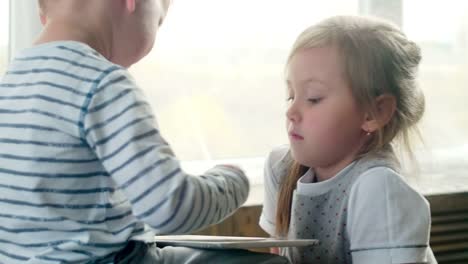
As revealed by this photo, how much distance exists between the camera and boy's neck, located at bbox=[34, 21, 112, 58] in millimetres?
989

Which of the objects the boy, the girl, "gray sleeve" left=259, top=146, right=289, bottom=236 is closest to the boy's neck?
the boy

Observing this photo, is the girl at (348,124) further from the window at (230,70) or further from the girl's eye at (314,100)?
the window at (230,70)

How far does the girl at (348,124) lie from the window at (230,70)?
35 centimetres

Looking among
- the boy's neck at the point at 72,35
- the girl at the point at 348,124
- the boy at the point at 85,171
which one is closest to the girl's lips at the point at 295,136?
the girl at the point at 348,124

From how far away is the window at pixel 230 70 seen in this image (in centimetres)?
165

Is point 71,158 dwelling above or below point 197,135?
above

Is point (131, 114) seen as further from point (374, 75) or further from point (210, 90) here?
point (210, 90)

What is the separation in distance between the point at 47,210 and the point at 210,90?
0.83 meters

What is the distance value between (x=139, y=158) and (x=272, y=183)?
22.0 inches

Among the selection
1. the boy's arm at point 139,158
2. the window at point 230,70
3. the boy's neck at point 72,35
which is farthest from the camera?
the window at point 230,70

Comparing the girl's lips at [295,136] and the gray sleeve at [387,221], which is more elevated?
the girl's lips at [295,136]

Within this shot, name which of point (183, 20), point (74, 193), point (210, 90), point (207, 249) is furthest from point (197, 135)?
point (74, 193)

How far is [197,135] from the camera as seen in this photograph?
5.49ft

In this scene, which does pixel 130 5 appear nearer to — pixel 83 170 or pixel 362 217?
pixel 83 170
